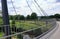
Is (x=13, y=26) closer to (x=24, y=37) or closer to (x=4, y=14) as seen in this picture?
(x=4, y=14)

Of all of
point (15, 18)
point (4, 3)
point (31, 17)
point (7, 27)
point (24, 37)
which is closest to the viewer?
point (24, 37)

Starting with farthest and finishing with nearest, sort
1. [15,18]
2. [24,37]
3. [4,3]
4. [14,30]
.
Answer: [15,18] < [14,30] < [4,3] < [24,37]

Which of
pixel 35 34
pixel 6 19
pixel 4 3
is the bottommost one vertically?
pixel 35 34

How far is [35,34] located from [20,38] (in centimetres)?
342

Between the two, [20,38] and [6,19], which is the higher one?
[6,19]

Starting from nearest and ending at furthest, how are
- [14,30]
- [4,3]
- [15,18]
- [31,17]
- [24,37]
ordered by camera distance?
[24,37] < [4,3] < [14,30] < [15,18] < [31,17]

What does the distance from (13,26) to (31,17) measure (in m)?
8.56

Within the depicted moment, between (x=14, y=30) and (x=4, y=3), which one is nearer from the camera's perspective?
(x=4, y=3)

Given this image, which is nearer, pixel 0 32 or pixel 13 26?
pixel 0 32

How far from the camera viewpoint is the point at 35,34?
12.2 metres

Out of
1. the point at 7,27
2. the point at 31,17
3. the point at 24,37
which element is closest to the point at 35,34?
the point at 7,27

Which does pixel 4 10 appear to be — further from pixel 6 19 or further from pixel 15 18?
pixel 15 18

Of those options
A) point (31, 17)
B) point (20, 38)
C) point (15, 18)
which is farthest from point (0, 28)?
point (31, 17)

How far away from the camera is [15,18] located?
595 inches
